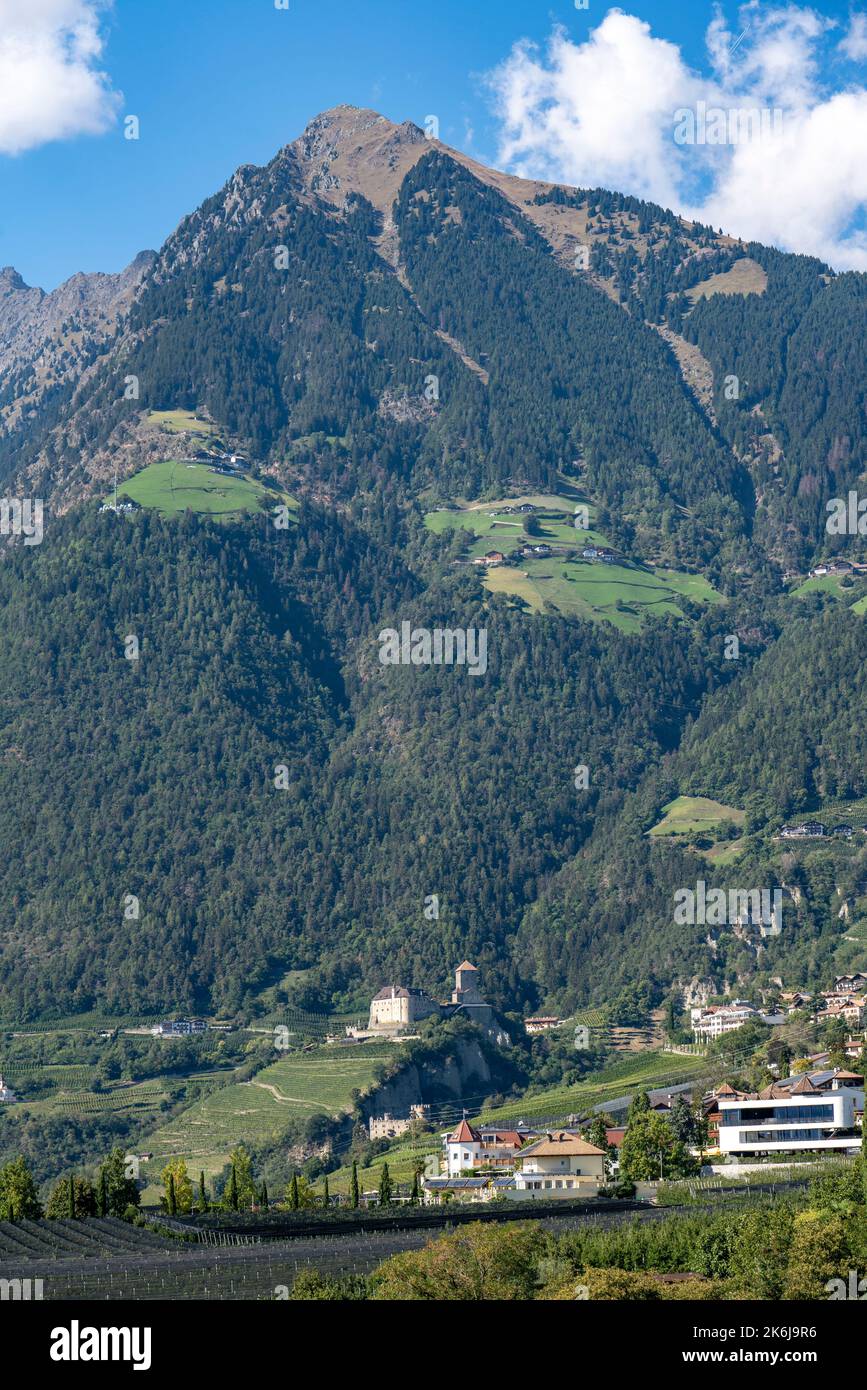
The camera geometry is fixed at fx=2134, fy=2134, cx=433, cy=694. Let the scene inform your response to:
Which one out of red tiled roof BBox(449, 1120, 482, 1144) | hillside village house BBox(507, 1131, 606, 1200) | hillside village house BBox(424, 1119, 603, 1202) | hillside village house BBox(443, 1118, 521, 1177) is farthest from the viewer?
red tiled roof BBox(449, 1120, 482, 1144)

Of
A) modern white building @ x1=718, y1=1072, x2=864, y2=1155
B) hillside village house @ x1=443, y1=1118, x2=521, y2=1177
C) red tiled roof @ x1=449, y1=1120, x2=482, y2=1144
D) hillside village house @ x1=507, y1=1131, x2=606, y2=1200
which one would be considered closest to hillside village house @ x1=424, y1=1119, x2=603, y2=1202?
hillside village house @ x1=507, y1=1131, x2=606, y2=1200

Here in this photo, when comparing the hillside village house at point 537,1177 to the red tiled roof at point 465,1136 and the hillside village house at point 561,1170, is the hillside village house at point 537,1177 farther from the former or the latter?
the red tiled roof at point 465,1136

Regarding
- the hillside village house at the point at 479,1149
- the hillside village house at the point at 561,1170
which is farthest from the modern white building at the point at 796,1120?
the hillside village house at the point at 479,1149

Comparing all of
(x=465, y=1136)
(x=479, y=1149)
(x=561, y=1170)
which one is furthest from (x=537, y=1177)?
(x=465, y=1136)

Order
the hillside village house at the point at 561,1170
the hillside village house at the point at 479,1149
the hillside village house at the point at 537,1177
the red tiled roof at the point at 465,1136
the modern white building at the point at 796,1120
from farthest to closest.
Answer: the red tiled roof at the point at 465,1136 < the hillside village house at the point at 479,1149 < the modern white building at the point at 796,1120 < the hillside village house at the point at 537,1177 < the hillside village house at the point at 561,1170

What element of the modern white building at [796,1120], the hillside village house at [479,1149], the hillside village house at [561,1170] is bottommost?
the hillside village house at [479,1149]

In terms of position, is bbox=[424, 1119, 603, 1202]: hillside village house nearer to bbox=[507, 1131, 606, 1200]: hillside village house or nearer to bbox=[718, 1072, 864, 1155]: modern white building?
bbox=[507, 1131, 606, 1200]: hillside village house

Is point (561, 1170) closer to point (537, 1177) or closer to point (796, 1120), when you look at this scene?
point (537, 1177)
